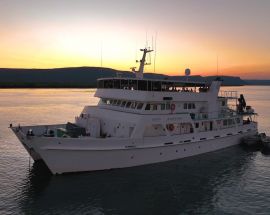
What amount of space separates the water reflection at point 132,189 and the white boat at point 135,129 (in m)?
0.87

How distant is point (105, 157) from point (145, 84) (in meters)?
6.18

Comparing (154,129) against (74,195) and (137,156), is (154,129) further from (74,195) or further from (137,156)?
(74,195)

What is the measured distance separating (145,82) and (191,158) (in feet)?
24.7

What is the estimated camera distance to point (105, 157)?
21.5 m

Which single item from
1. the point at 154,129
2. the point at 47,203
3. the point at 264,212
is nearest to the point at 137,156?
the point at 154,129

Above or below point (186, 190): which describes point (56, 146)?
above

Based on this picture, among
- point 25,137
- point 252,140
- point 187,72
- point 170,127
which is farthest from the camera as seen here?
point 252,140

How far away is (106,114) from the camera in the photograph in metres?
25.0

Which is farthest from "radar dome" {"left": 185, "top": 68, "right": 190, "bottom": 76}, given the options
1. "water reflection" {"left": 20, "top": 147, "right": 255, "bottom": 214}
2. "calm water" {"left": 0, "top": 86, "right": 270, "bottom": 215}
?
"water reflection" {"left": 20, "top": 147, "right": 255, "bottom": 214}

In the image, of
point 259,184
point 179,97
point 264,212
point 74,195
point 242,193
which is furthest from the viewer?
point 179,97

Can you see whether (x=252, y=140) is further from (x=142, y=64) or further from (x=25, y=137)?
(x=25, y=137)

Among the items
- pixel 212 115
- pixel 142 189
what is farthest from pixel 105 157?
pixel 212 115

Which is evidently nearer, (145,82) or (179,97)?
(145,82)

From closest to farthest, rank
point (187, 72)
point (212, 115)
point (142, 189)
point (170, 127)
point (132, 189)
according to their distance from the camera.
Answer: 1. point (132, 189)
2. point (142, 189)
3. point (170, 127)
4. point (212, 115)
5. point (187, 72)
